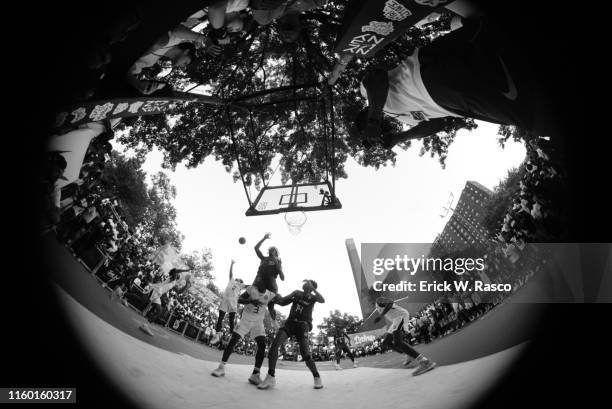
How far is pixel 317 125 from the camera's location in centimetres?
913

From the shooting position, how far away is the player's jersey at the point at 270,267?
4527mm

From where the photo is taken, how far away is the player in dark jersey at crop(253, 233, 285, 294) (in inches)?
176

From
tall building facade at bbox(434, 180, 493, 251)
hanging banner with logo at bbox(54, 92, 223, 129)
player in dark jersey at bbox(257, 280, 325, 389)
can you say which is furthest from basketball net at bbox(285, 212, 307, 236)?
tall building facade at bbox(434, 180, 493, 251)

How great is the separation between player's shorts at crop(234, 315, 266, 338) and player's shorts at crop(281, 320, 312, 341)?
32cm

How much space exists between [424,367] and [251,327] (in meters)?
2.30

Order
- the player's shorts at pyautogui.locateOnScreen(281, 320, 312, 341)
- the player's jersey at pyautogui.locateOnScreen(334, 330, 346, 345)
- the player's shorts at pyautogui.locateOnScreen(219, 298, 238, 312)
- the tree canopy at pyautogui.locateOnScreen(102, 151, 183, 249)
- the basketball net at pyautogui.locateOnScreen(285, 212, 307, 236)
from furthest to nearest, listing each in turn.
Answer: the tree canopy at pyautogui.locateOnScreen(102, 151, 183, 249), the player's jersey at pyautogui.locateOnScreen(334, 330, 346, 345), the player's shorts at pyautogui.locateOnScreen(219, 298, 238, 312), the basketball net at pyautogui.locateOnScreen(285, 212, 307, 236), the player's shorts at pyautogui.locateOnScreen(281, 320, 312, 341)

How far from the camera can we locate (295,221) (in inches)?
228

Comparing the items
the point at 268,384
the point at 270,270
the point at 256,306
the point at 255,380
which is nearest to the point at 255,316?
the point at 256,306

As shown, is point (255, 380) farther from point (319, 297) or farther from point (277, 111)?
point (277, 111)

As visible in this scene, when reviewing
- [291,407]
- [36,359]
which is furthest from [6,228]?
[291,407]

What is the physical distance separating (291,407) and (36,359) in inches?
80.9

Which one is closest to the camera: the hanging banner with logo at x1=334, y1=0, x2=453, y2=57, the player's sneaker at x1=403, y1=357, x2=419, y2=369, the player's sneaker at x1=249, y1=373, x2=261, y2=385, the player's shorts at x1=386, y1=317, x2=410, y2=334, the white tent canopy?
the hanging banner with logo at x1=334, y1=0, x2=453, y2=57

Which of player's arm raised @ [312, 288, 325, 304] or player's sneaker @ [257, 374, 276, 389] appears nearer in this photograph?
player's sneaker @ [257, 374, 276, 389]

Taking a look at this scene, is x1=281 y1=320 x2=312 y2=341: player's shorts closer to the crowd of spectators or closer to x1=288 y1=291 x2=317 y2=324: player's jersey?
x1=288 y1=291 x2=317 y2=324: player's jersey
